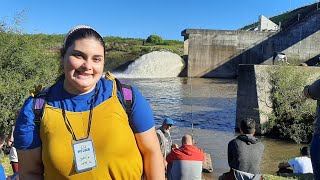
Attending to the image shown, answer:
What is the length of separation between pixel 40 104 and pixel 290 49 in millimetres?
41602

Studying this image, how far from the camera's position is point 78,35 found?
93.9 inches

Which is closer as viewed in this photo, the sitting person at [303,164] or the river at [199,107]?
the sitting person at [303,164]

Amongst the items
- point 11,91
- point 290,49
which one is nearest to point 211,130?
point 11,91

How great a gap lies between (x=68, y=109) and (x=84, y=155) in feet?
0.84

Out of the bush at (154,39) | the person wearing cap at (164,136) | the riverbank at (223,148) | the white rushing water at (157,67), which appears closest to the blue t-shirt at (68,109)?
the person wearing cap at (164,136)

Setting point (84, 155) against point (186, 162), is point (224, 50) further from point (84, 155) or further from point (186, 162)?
point (84, 155)

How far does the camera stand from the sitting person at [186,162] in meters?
6.92

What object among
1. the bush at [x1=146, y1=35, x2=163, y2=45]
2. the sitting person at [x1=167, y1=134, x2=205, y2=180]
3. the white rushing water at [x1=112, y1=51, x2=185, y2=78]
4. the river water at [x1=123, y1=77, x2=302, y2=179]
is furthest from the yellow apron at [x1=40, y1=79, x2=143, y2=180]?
the bush at [x1=146, y1=35, x2=163, y2=45]

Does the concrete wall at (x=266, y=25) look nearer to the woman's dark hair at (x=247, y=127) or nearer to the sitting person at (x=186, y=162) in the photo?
the sitting person at (x=186, y=162)

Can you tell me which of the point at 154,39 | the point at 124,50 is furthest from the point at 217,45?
the point at 154,39

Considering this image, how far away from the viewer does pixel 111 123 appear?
2301 millimetres

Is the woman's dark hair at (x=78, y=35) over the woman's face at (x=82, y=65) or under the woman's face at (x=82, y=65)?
over

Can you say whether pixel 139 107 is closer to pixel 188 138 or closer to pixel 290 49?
pixel 188 138

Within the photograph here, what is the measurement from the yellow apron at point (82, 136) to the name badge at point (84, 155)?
2 centimetres
